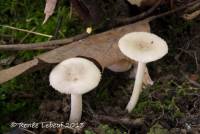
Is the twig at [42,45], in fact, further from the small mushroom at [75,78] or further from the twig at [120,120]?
the twig at [120,120]

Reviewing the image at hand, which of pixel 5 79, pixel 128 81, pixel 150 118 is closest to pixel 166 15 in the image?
pixel 128 81

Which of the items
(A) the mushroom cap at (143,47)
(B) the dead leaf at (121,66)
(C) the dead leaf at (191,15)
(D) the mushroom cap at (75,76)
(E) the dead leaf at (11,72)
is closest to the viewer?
(D) the mushroom cap at (75,76)

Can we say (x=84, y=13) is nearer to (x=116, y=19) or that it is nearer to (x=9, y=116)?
(x=116, y=19)

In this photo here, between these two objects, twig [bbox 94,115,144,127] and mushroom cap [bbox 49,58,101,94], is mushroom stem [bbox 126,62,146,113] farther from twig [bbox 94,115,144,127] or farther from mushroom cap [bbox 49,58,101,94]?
mushroom cap [bbox 49,58,101,94]

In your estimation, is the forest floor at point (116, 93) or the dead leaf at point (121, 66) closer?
the forest floor at point (116, 93)

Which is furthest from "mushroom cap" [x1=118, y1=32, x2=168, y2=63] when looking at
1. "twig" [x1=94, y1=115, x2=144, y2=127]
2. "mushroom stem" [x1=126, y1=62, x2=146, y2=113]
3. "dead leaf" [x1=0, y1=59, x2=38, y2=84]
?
"dead leaf" [x1=0, y1=59, x2=38, y2=84]

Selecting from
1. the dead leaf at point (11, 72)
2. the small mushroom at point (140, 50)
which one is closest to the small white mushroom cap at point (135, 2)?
the small mushroom at point (140, 50)

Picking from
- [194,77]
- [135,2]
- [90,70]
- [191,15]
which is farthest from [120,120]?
[191,15]

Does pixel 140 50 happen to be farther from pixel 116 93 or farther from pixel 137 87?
pixel 116 93
